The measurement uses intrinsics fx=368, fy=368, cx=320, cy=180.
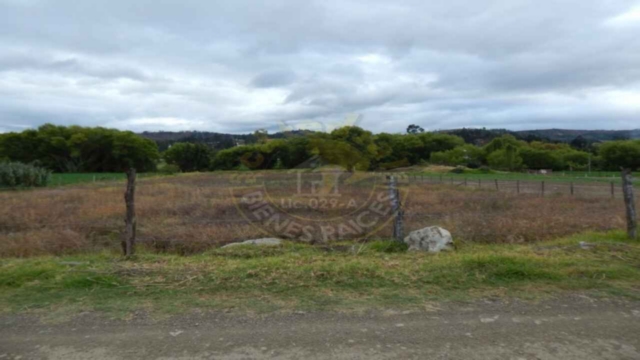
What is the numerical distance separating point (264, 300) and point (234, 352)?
1.02 meters

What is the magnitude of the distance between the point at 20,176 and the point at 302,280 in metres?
33.0

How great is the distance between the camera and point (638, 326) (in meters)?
3.07

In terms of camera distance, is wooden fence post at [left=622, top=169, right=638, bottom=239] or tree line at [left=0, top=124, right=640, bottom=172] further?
tree line at [left=0, top=124, right=640, bottom=172]

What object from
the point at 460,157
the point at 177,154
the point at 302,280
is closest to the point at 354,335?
the point at 302,280

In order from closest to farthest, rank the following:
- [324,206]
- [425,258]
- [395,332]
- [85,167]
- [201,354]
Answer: [201,354] < [395,332] < [425,258] < [324,206] < [85,167]

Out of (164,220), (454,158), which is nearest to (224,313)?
(164,220)

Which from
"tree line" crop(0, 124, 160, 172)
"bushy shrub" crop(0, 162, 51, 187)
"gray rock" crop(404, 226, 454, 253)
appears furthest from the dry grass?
"tree line" crop(0, 124, 160, 172)

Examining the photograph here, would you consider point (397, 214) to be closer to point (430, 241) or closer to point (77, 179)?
point (430, 241)

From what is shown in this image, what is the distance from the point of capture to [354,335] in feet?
9.66

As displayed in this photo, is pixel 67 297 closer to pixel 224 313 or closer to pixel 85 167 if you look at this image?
pixel 224 313

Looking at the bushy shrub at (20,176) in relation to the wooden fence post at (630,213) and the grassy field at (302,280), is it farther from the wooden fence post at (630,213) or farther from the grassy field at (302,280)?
the wooden fence post at (630,213)

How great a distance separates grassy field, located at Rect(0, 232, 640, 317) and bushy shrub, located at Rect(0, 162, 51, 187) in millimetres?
28520

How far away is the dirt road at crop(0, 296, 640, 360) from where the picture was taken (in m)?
2.68

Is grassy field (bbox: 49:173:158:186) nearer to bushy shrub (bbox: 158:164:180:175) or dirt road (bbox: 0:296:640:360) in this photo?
bushy shrub (bbox: 158:164:180:175)
